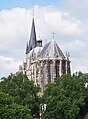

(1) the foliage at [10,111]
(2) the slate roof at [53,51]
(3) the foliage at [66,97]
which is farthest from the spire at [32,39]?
(1) the foliage at [10,111]

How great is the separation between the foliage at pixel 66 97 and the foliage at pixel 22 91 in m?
2.17

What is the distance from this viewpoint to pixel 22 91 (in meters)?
97.9

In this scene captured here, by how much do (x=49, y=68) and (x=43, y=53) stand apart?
14.8ft

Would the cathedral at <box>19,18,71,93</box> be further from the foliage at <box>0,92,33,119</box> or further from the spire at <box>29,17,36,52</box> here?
the foliage at <box>0,92,33,119</box>

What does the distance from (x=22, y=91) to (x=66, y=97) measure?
26.4 feet

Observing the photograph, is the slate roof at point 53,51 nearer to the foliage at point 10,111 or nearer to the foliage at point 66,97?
the foliage at point 66,97

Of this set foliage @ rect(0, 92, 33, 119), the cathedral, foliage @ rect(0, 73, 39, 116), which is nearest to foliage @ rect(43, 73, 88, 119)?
foliage @ rect(0, 73, 39, 116)

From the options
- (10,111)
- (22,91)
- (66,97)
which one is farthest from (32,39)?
(10,111)

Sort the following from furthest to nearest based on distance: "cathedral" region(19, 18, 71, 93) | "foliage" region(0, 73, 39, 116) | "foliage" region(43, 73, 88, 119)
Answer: "cathedral" region(19, 18, 71, 93) → "foliage" region(0, 73, 39, 116) → "foliage" region(43, 73, 88, 119)

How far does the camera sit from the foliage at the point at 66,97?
305 ft

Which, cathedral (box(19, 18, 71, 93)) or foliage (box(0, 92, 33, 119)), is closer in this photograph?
foliage (box(0, 92, 33, 119))

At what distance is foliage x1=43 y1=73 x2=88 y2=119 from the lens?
305 feet

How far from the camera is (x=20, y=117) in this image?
72000 millimetres

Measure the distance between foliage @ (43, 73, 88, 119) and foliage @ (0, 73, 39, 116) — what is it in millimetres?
2168
